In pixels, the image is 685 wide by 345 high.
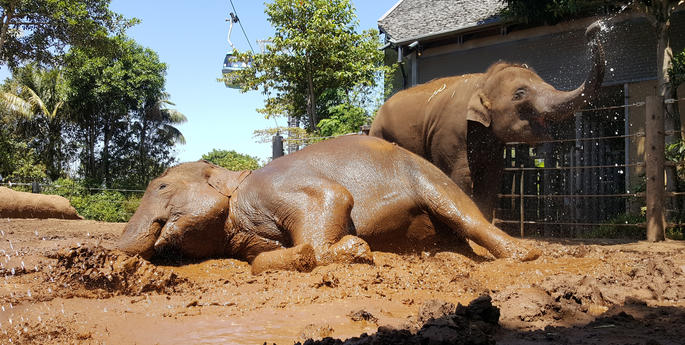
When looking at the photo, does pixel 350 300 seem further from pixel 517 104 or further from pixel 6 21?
pixel 6 21

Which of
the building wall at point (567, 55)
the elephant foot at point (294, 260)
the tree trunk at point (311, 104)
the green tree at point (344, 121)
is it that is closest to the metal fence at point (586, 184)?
the building wall at point (567, 55)

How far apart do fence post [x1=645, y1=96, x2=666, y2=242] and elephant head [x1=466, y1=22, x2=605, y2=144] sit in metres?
1.59

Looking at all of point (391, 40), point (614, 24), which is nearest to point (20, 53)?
point (391, 40)

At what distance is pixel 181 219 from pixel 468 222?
2149 mm

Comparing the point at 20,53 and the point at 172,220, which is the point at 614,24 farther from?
the point at 20,53

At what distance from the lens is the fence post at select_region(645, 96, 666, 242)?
22.7 feet

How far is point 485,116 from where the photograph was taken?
21.2ft

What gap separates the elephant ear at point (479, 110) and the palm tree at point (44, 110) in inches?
832

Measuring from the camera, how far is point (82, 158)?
2538cm

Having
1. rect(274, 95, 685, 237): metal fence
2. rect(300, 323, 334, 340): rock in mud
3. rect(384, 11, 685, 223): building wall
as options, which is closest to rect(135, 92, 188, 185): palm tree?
Result: rect(384, 11, 685, 223): building wall

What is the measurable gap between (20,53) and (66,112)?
643 centimetres

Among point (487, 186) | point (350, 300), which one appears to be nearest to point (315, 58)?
point (487, 186)

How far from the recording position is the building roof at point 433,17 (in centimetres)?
1376

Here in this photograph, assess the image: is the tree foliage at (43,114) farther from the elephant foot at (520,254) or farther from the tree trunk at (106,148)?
the elephant foot at (520,254)
